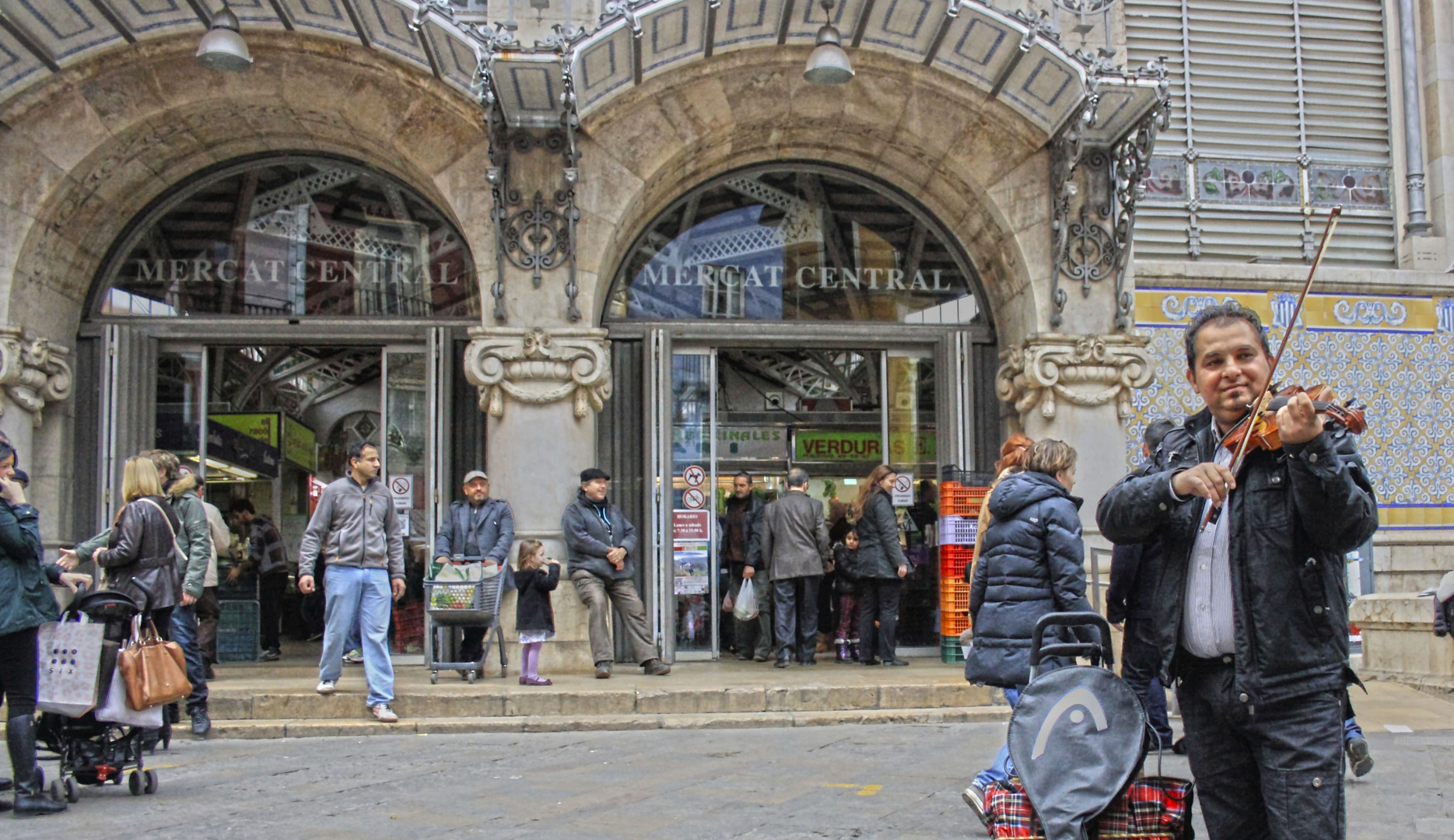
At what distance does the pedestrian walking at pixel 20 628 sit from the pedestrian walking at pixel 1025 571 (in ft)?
14.1

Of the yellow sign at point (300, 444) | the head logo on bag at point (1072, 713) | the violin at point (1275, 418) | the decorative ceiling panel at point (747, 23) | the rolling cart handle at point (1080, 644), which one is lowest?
the head logo on bag at point (1072, 713)

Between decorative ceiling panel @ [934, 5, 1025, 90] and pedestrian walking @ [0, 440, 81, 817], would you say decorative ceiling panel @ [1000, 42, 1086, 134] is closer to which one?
decorative ceiling panel @ [934, 5, 1025, 90]

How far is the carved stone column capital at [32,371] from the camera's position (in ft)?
37.4

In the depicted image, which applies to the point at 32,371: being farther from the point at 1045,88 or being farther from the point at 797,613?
the point at 1045,88

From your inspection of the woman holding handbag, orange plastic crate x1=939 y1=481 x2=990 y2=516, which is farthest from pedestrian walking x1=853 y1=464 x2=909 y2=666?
the woman holding handbag

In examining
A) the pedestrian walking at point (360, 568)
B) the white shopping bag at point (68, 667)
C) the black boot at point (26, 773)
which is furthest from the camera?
the pedestrian walking at point (360, 568)

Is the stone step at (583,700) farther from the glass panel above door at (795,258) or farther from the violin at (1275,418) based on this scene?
the violin at (1275,418)

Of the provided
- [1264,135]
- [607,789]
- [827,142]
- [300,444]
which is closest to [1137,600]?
[607,789]

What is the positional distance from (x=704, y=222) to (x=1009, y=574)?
25.3 feet

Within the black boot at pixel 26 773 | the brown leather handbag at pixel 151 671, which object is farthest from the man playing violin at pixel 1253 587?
the black boot at pixel 26 773

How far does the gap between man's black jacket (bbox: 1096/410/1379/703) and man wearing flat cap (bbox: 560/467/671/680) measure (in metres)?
8.07

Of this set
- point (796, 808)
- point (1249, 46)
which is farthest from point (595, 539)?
point (1249, 46)

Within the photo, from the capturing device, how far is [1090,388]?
1212cm

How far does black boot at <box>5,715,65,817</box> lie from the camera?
6387 millimetres
